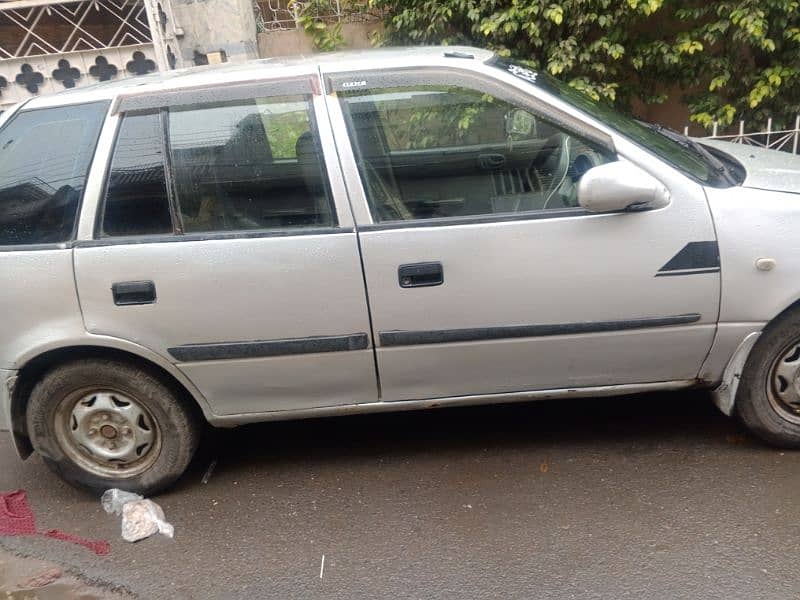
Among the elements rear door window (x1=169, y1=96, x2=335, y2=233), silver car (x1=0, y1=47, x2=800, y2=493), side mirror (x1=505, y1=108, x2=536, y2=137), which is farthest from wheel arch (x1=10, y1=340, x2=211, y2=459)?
side mirror (x1=505, y1=108, x2=536, y2=137)

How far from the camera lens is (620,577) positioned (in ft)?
8.09

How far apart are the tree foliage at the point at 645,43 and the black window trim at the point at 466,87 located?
323 centimetres

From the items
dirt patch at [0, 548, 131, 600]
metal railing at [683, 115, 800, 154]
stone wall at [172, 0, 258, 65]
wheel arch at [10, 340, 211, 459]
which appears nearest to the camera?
dirt patch at [0, 548, 131, 600]

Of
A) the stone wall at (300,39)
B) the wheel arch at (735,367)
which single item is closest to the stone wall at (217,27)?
the stone wall at (300,39)

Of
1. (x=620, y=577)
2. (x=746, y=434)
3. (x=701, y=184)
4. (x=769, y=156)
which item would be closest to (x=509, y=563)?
(x=620, y=577)

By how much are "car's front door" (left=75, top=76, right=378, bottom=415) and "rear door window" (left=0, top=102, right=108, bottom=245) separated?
0.45 feet

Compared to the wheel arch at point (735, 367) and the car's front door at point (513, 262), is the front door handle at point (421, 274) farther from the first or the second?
the wheel arch at point (735, 367)

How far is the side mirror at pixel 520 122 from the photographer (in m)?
2.86

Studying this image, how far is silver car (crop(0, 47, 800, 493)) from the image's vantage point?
2.72 metres

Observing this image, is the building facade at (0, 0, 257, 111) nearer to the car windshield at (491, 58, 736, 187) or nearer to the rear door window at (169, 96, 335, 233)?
the rear door window at (169, 96, 335, 233)

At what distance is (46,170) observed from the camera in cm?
287

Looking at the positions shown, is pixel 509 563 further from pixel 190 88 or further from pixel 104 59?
pixel 104 59

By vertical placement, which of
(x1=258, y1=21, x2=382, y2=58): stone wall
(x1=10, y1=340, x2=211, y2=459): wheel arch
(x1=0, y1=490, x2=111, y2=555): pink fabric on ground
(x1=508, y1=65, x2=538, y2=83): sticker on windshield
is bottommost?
(x1=0, y1=490, x2=111, y2=555): pink fabric on ground

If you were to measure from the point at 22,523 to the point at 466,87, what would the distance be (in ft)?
9.07
